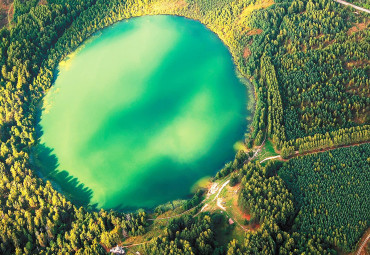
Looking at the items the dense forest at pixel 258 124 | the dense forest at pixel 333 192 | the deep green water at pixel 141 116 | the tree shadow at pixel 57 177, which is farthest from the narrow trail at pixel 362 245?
the tree shadow at pixel 57 177

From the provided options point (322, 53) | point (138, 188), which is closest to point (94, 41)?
point (138, 188)

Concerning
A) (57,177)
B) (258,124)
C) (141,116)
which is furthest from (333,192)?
(57,177)

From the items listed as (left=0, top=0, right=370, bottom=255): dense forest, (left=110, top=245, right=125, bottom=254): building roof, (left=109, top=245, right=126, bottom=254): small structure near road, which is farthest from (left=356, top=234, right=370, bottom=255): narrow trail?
(left=110, top=245, right=125, bottom=254): building roof

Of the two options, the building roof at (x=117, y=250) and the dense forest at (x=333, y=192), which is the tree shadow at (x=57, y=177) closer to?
the building roof at (x=117, y=250)

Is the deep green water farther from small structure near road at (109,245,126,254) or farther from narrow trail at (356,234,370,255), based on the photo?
narrow trail at (356,234,370,255)

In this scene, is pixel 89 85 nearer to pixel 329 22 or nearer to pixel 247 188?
pixel 247 188
